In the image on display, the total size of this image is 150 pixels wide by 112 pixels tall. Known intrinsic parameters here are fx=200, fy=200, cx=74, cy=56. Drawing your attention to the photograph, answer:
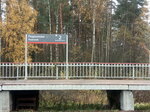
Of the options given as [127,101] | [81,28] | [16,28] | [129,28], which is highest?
[129,28]

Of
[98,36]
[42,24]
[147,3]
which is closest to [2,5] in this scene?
[42,24]

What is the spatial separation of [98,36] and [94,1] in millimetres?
4643

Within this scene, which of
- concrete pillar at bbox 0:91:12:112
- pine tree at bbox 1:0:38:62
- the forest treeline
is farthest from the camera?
the forest treeline

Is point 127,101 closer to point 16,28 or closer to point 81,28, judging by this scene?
point 16,28

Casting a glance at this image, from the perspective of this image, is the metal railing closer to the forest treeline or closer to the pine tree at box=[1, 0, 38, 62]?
the pine tree at box=[1, 0, 38, 62]

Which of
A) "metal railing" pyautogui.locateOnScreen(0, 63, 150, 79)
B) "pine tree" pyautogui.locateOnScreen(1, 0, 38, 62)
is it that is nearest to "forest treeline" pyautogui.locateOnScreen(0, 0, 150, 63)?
"pine tree" pyautogui.locateOnScreen(1, 0, 38, 62)

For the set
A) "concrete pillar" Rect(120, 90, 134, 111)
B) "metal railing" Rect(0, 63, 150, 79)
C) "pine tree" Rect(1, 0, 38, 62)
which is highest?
"pine tree" Rect(1, 0, 38, 62)

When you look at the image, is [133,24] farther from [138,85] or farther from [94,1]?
[138,85]

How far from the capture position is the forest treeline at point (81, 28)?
52.2ft

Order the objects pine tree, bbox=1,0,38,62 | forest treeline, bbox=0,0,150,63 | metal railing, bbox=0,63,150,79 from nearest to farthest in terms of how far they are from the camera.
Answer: metal railing, bbox=0,63,150,79, pine tree, bbox=1,0,38,62, forest treeline, bbox=0,0,150,63

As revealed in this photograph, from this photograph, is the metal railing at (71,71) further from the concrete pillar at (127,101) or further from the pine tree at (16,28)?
the pine tree at (16,28)

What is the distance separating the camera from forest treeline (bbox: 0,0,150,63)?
15.9m

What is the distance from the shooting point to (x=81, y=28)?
21812mm

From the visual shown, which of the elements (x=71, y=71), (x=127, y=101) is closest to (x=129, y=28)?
(x=71, y=71)
